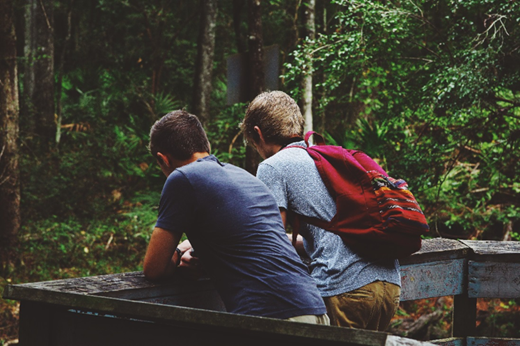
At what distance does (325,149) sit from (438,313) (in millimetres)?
6292

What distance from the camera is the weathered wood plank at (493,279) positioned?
2.94 m

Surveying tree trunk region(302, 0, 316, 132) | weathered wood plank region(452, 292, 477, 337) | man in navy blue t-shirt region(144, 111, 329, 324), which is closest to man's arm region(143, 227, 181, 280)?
man in navy blue t-shirt region(144, 111, 329, 324)

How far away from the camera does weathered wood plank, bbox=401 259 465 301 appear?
2867 mm

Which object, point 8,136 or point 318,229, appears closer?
point 318,229

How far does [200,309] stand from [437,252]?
174 cm

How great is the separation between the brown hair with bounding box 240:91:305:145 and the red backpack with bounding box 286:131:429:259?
31 cm

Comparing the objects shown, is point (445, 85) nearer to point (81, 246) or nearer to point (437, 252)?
point (437, 252)

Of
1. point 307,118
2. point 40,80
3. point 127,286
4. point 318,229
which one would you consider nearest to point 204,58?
point 40,80

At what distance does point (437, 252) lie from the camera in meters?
2.88

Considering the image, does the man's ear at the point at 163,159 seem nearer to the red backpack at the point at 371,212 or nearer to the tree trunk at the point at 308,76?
the red backpack at the point at 371,212

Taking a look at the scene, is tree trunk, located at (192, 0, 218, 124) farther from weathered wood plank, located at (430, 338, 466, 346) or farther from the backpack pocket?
the backpack pocket

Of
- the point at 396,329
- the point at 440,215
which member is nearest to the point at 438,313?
the point at 396,329

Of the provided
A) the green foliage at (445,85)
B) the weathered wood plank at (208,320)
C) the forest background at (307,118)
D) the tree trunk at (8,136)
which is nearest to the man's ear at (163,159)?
the weathered wood plank at (208,320)

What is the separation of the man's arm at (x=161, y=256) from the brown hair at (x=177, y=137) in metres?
0.44
